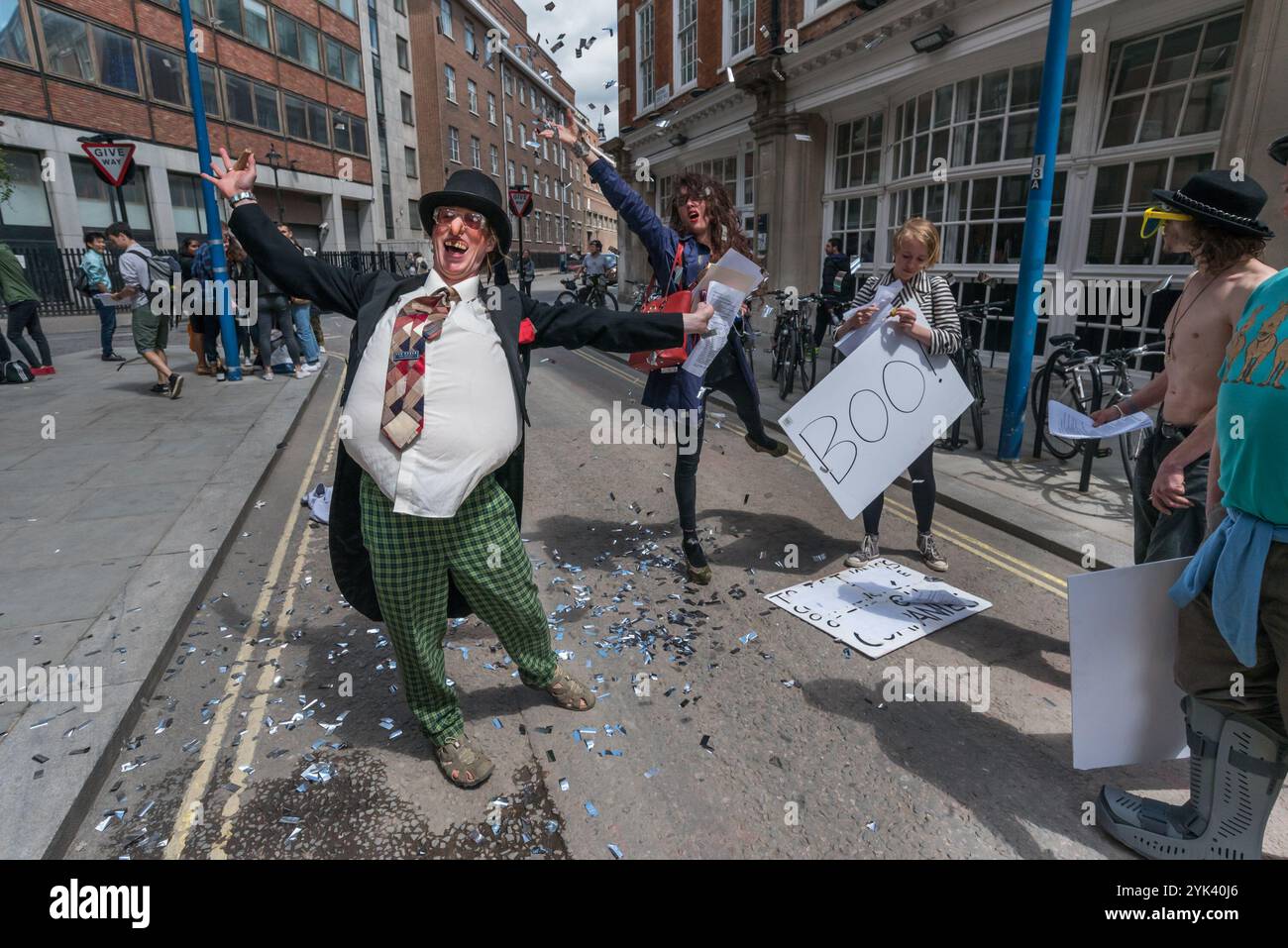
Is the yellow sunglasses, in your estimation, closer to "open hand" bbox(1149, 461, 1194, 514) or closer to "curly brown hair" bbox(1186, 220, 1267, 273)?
"curly brown hair" bbox(1186, 220, 1267, 273)

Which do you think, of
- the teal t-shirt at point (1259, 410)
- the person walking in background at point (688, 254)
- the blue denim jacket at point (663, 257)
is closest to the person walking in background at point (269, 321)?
the person walking in background at point (688, 254)

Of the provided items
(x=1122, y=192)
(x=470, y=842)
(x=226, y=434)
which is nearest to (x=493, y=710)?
(x=470, y=842)

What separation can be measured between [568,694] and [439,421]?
1418 mm

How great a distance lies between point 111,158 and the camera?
37.7 ft

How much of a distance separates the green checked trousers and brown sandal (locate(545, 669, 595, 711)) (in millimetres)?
389

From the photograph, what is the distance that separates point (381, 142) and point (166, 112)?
14358mm

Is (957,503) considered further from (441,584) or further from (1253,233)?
(441,584)

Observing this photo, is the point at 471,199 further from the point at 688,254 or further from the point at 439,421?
the point at 688,254

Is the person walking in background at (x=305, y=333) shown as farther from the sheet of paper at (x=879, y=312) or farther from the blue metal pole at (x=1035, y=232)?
the blue metal pole at (x=1035, y=232)

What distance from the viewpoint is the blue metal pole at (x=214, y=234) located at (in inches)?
364

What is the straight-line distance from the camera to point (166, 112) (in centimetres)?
2589

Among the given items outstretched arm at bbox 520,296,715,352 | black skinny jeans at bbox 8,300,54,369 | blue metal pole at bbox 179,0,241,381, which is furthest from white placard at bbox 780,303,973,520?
black skinny jeans at bbox 8,300,54,369

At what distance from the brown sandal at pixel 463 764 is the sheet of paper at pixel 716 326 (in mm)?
1995

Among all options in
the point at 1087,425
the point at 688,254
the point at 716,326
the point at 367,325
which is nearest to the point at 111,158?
the point at 688,254
